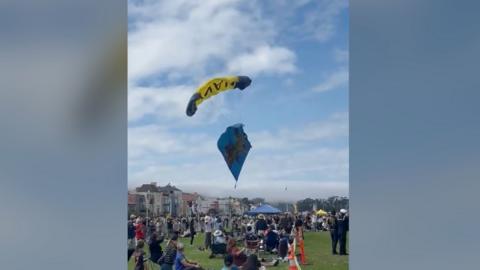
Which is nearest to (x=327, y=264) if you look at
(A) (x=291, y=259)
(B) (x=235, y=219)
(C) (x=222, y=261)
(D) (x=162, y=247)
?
(A) (x=291, y=259)

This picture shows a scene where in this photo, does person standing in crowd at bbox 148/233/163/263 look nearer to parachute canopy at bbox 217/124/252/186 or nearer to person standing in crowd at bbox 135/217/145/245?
person standing in crowd at bbox 135/217/145/245

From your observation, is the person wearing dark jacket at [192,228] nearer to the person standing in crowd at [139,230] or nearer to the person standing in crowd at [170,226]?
the person standing in crowd at [170,226]

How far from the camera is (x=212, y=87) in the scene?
8.63 m

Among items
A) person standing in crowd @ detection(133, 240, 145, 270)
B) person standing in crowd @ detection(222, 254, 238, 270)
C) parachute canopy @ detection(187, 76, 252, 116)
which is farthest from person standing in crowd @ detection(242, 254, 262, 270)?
parachute canopy @ detection(187, 76, 252, 116)

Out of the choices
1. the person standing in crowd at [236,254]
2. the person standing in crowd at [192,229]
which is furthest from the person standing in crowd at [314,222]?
the person standing in crowd at [236,254]

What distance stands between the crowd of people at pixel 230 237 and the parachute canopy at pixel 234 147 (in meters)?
1.32

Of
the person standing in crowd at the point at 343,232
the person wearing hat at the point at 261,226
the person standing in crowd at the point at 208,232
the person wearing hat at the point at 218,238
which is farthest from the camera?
the person wearing hat at the point at 261,226

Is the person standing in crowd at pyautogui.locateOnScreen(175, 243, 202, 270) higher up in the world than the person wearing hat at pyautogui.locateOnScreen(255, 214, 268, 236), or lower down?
lower down

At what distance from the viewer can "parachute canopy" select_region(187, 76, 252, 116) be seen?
27.9 ft

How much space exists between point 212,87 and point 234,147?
1.61 m

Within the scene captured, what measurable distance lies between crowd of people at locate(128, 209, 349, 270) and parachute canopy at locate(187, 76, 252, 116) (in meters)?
2.30

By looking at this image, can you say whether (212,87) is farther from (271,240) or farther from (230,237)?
(230,237)

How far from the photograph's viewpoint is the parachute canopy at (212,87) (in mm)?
8492

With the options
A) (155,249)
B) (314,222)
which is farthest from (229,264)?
(314,222)
